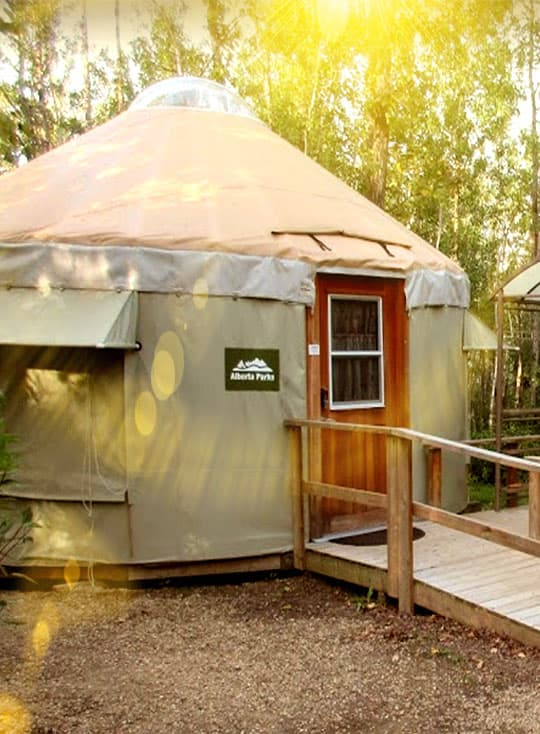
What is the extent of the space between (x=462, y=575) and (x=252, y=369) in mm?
1908

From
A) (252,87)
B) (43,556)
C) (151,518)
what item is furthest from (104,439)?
(252,87)

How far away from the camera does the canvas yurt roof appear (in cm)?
491

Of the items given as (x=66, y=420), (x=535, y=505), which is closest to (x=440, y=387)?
(x=535, y=505)

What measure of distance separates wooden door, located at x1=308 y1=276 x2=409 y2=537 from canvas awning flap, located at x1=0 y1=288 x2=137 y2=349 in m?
1.38

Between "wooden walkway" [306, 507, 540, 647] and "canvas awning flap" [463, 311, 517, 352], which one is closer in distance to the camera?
"wooden walkway" [306, 507, 540, 647]

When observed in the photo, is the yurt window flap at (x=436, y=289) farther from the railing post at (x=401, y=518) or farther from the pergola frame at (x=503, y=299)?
the railing post at (x=401, y=518)

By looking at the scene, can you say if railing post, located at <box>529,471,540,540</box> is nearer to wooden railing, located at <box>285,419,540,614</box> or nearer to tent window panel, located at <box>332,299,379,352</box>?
wooden railing, located at <box>285,419,540,614</box>

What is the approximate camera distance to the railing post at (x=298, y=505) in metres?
5.22

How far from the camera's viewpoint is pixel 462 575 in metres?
4.47

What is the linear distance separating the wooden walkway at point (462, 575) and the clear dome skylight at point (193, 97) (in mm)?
4453

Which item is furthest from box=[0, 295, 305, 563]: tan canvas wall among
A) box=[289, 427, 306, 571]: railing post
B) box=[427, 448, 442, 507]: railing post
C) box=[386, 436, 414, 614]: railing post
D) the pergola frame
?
the pergola frame

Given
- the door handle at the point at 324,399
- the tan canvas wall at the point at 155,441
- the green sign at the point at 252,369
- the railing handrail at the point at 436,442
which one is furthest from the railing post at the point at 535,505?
the green sign at the point at 252,369

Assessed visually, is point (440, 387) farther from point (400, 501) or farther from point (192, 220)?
point (192, 220)

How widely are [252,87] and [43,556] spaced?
47.4 feet
